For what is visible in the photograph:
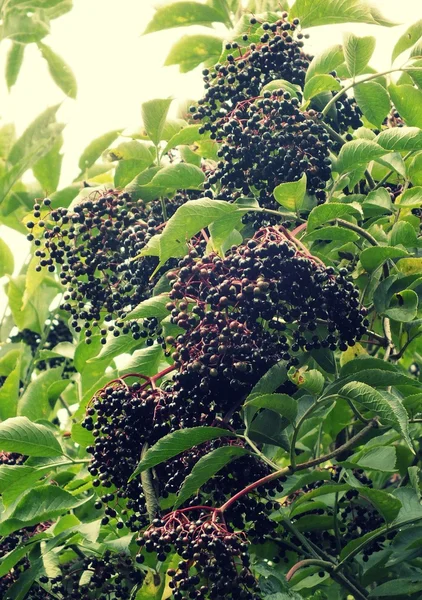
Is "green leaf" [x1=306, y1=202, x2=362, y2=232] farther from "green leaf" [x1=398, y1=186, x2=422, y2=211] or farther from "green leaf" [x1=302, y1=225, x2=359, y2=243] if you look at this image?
"green leaf" [x1=398, y1=186, x2=422, y2=211]

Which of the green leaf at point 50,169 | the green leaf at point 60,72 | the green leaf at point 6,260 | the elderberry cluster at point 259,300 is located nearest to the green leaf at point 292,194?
the elderberry cluster at point 259,300

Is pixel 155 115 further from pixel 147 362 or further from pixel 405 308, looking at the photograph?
pixel 405 308

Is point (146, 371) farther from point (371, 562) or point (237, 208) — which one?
point (371, 562)

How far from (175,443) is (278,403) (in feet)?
0.91

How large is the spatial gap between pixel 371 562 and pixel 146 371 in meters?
0.90

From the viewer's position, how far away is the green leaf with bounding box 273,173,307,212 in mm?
2240

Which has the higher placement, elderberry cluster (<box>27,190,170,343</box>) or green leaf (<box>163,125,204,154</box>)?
green leaf (<box>163,125,204,154</box>)

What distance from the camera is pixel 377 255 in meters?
2.40

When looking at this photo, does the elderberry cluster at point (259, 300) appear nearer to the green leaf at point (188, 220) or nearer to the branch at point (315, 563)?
the green leaf at point (188, 220)

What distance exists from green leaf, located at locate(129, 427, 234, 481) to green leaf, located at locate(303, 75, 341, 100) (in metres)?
1.04

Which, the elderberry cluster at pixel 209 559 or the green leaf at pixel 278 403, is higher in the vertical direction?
the green leaf at pixel 278 403

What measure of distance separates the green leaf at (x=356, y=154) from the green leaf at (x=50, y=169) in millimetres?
1677

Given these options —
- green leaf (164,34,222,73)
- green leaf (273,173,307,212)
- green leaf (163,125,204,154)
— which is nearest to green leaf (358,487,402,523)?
green leaf (273,173,307,212)

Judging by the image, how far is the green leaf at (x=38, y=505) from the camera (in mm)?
2529
